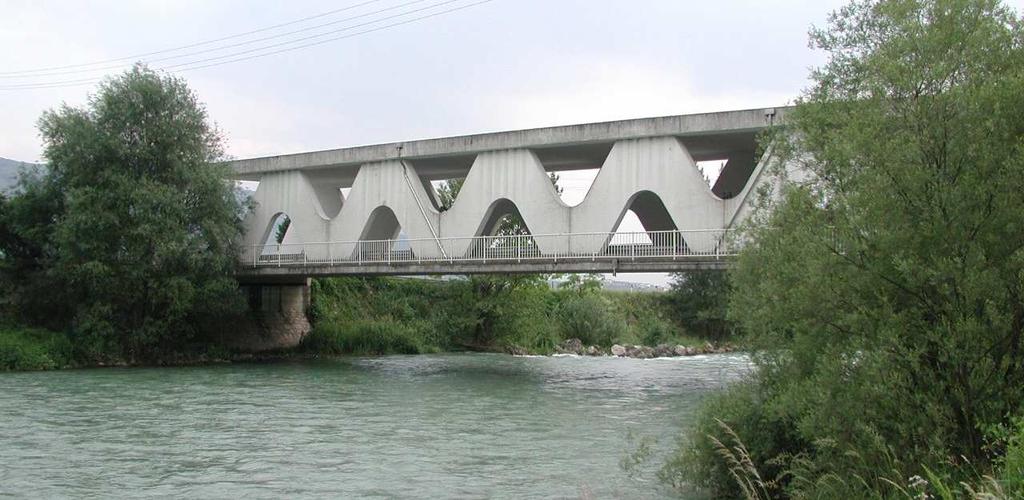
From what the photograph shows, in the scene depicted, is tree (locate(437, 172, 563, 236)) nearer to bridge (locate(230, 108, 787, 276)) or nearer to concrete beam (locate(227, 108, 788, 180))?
bridge (locate(230, 108, 787, 276))

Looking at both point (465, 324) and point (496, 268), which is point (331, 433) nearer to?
point (496, 268)

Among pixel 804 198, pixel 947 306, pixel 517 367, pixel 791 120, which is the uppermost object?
pixel 791 120

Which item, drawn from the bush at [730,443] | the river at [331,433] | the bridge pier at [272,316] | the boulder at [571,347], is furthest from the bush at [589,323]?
the bush at [730,443]

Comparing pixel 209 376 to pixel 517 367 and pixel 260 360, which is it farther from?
pixel 517 367

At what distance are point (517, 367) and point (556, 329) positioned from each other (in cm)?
1276

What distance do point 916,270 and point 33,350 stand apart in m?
25.7

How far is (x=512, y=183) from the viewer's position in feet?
85.6

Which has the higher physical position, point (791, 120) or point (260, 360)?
point (791, 120)

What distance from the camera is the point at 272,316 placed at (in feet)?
116

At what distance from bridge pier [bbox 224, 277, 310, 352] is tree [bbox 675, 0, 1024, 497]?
1069 inches

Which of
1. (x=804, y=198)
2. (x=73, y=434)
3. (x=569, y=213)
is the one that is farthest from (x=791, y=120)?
(x=569, y=213)

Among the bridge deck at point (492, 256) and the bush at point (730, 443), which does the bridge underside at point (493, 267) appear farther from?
the bush at point (730, 443)

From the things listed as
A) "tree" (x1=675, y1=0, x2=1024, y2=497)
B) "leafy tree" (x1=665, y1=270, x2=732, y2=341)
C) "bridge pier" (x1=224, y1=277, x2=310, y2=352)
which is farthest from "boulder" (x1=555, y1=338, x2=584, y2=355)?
"tree" (x1=675, y1=0, x2=1024, y2=497)

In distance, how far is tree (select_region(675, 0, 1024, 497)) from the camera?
24.1 feet
